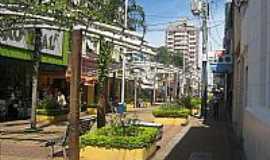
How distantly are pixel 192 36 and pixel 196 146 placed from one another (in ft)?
343

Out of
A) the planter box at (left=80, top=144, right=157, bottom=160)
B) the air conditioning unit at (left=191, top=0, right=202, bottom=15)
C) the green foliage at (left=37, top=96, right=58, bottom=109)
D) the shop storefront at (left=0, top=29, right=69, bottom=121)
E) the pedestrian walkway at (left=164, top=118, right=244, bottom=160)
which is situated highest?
the air conditioning unit at (left=191, top=0, right=202, bottom=15)

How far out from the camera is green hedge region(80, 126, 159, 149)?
13.3m

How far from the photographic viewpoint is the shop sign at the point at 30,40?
82.9ft

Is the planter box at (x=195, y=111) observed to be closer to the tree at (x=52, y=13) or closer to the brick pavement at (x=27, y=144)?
the brick pavement at (x=27, y=144)

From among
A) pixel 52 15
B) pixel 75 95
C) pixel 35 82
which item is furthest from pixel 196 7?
pixel 75 95

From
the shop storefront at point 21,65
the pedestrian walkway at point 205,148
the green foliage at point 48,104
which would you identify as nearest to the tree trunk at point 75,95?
the pedestrian walkway at point 205,148

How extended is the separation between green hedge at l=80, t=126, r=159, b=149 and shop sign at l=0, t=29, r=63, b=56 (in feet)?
28.1

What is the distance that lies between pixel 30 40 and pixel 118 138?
1577cm

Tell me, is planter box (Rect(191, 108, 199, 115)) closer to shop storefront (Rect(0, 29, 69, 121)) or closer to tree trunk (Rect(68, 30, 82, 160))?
shop storefront (Rect(0, 29, 69, 121))

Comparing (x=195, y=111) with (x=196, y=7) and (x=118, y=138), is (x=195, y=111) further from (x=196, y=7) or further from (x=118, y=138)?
(x=118, y=138)

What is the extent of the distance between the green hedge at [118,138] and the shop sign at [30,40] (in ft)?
28.1

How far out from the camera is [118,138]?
13.4m

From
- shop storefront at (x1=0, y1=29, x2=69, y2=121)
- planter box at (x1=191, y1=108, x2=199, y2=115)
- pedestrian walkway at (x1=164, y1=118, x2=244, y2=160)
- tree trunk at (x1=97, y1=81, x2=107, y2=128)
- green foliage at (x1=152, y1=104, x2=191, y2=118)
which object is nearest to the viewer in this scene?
pedestrian walkway at (x1=164, y1=118, x2=244, y2=160)

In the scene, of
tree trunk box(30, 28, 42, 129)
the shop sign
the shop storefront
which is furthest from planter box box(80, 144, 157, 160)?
the shop storefront
